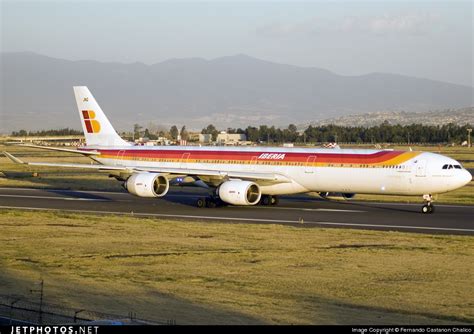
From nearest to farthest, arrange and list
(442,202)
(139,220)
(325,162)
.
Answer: (139,220) → (325,162) → (442,202)

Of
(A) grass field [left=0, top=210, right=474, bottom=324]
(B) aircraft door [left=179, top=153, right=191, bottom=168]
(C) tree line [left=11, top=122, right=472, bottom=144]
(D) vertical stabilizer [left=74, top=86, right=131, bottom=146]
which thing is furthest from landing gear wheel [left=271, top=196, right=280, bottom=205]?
(C) tree line [left=11, top=122, right=472, bottom=144]

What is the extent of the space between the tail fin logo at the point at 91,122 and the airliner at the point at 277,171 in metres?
2.02

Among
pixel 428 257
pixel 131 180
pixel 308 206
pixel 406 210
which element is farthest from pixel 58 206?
pixel 428 257

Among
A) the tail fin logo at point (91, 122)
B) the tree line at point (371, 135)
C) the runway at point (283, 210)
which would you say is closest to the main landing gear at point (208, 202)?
the runway at point (283, 210)

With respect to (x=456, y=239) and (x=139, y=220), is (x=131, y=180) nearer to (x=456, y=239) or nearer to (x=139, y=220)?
(x=139, y=220)

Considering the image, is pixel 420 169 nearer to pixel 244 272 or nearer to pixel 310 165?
pixel 310 165

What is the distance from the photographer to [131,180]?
41.7m

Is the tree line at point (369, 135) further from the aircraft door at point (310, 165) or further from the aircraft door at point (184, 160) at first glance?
the aircraft door at point (310, 165)

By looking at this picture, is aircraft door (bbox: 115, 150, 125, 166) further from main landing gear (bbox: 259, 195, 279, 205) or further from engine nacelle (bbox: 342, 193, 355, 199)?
engine nacelle (bbox: 342, 193, 355, 199)

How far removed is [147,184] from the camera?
135 feet

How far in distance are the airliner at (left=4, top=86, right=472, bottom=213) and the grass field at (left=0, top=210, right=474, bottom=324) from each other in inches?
305

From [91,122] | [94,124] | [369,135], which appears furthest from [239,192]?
[369,135]

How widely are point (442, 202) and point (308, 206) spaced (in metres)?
7.85

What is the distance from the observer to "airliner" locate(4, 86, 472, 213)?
38.3 metres
